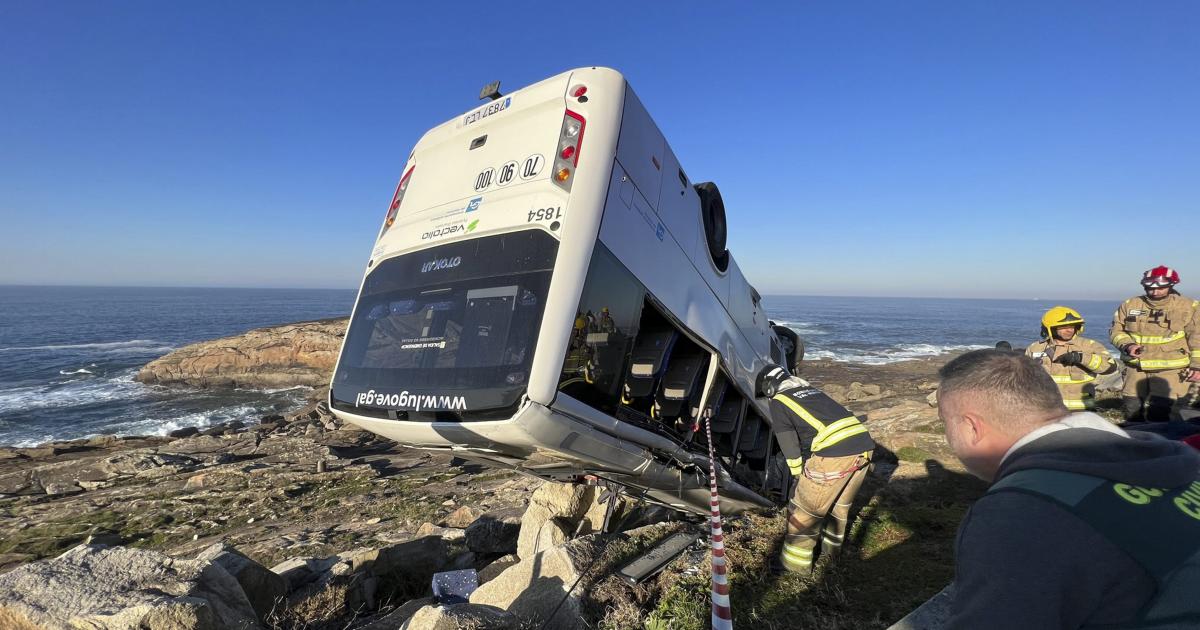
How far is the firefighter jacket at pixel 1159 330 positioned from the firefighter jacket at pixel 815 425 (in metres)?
4.67

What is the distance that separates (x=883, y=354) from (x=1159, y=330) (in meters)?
34.0

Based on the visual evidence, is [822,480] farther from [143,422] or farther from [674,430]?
[143,422]

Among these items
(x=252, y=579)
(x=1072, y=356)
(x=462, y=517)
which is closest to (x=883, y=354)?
(x=1072, y=356)

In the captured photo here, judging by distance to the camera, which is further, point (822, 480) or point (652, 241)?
point (822, 480)

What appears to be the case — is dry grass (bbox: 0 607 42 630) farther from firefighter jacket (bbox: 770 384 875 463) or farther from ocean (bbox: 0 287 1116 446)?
ocean (bbox: 0 287 1116 446)

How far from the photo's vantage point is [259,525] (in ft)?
32.8

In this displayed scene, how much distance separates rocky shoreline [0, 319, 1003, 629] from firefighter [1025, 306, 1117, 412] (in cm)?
169

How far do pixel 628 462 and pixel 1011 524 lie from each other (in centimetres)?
284

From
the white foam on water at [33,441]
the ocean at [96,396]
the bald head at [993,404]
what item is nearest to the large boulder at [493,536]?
the bald head at [993,404]

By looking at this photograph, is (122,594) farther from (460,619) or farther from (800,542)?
(800,542)

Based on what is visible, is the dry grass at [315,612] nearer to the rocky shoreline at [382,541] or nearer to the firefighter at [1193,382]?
the rocky shoreline at [382,541]

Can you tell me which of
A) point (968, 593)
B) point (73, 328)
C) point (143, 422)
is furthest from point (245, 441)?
point (73, 328)

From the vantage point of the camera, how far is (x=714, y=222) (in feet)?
18.6

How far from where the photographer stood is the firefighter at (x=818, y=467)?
14.9 feet
